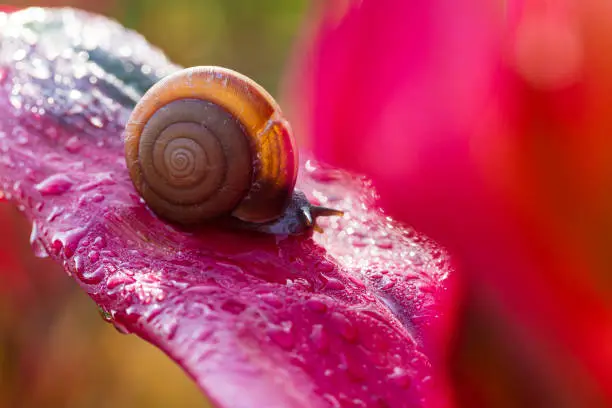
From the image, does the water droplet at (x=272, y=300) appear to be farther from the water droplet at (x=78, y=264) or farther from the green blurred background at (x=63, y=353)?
the green blurred background at (x=63, y=353)

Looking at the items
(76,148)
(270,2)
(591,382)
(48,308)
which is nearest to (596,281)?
(591,382)

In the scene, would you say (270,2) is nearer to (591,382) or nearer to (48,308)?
(48,308)

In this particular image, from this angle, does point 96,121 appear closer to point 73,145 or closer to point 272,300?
point 73,145

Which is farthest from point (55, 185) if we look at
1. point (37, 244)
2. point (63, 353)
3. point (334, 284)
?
point (63, 353)

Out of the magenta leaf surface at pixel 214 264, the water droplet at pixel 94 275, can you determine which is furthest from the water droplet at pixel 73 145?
the water droplet at pixel 94 275

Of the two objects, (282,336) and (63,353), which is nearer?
(282,336)

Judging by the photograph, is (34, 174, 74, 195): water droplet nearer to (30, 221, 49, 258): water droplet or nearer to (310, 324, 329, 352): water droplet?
(30, 221, 49, 258): water droplet
